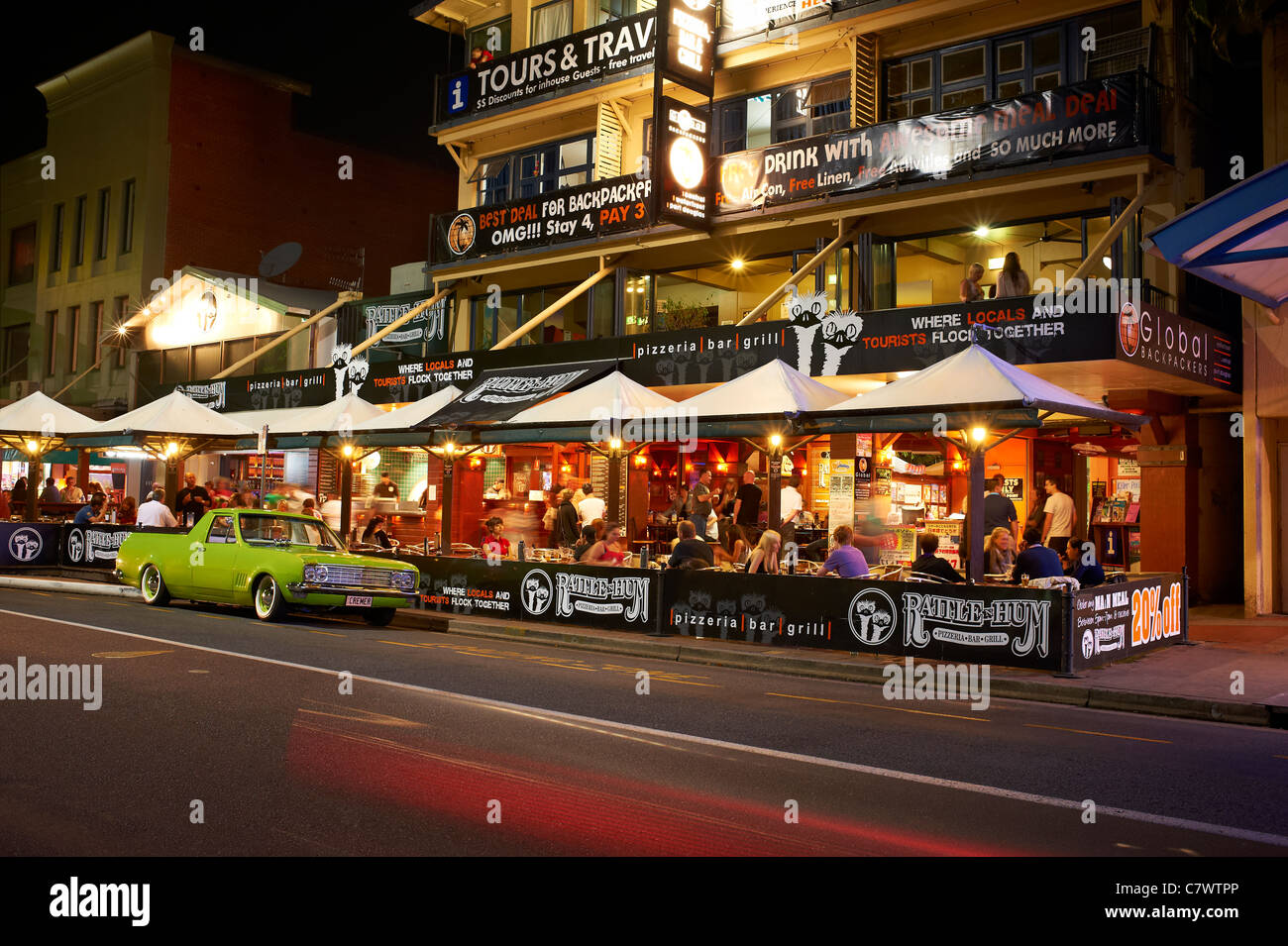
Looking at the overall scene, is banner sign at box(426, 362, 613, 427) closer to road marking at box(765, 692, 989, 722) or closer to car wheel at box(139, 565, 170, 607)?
car wheel at box(139, 565, 170, 607)

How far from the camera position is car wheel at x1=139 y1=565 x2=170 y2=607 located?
1752 cm

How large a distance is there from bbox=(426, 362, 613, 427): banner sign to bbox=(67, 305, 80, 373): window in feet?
75.7

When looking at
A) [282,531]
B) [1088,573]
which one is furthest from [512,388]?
[1088,573]

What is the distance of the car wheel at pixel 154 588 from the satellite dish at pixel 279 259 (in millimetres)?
20785

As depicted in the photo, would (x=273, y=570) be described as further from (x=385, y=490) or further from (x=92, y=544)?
(x=385, y=490)

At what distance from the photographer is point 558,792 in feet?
21.4

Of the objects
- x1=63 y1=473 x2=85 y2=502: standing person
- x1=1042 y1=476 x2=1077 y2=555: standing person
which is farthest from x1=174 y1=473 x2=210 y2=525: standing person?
x1=1042 y1=476 x2=1077 y2=555: standing person

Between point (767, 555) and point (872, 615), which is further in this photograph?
point (767, 555)

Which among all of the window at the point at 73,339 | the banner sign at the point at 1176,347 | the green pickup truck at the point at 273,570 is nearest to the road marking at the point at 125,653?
the green pickup truck at the point at 273,570

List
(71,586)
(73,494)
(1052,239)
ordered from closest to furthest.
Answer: (71,586), (1052,239), (73,494)

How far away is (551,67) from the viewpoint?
82.9ft

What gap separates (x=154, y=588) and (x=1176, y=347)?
15674mm
